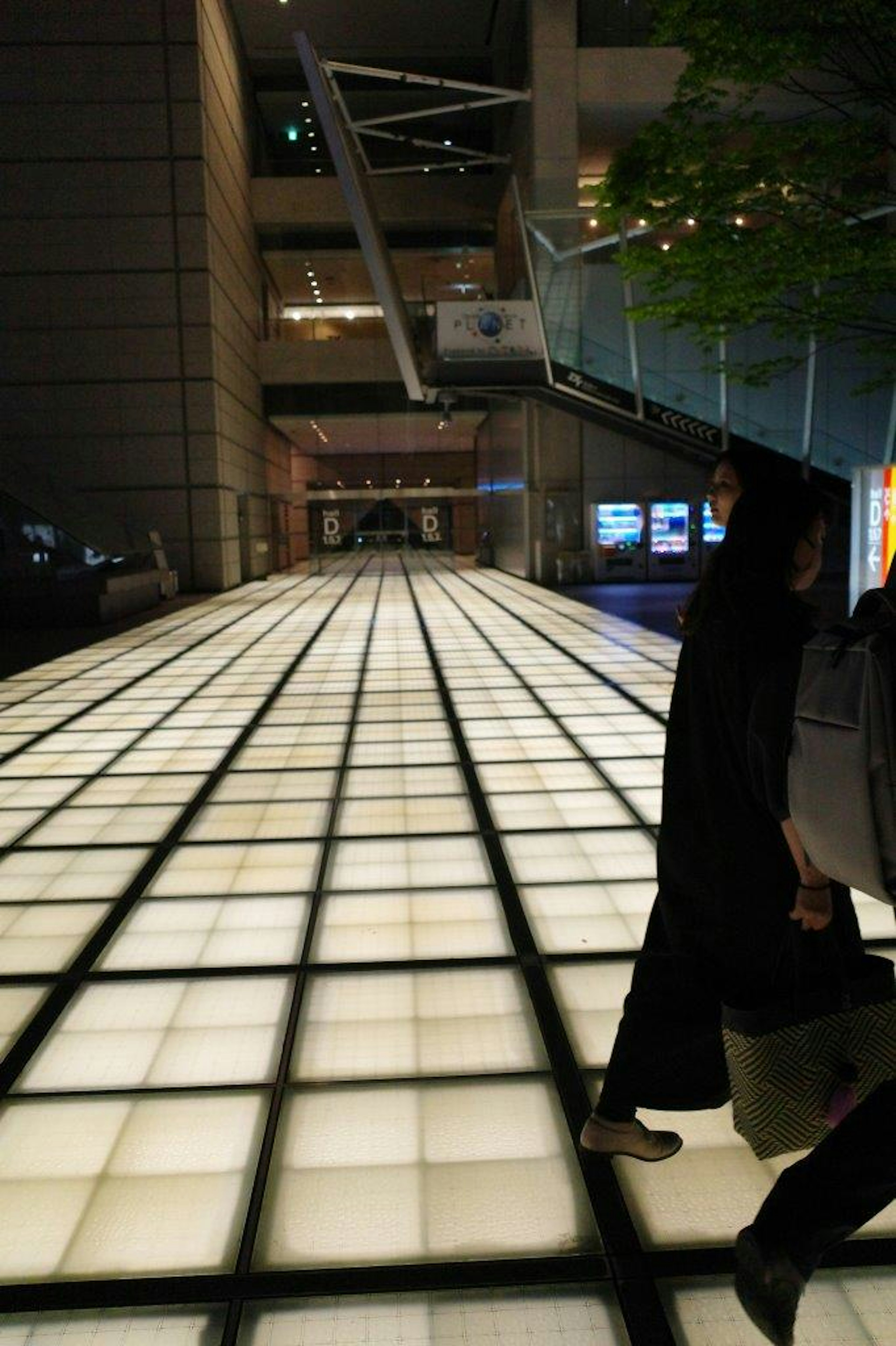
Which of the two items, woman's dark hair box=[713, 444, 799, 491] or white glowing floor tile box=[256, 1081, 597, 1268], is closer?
woman's dark hair box=[713, 444, 799, 491]

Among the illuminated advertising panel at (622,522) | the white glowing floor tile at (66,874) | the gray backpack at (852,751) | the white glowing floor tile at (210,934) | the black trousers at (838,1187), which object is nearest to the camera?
the gray backpack at (852,751)

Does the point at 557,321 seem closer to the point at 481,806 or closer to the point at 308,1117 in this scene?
the point at 481,806

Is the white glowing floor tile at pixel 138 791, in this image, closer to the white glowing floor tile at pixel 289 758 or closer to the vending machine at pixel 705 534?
the white glowing floor tile at pixel 289 758

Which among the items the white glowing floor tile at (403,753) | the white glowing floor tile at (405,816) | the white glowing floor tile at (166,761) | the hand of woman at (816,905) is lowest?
the white glowing floor tile at (405,816)

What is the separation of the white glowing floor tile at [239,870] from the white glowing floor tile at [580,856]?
916mm

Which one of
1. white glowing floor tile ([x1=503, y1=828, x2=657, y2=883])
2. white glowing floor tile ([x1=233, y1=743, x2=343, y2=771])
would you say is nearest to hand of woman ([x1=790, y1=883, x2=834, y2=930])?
white glowing floor tile ([x1=503, y1=828, x2=657, y2=883])

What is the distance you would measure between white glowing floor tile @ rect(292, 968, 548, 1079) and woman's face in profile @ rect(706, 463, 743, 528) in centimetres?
166

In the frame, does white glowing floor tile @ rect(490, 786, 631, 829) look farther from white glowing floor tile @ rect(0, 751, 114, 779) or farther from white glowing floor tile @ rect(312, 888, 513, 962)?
white glowing floor tile @ rect(0, 751, 114, 779)

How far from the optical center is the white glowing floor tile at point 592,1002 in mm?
2834

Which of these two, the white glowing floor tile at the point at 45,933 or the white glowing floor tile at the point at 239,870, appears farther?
the white glowing floor tile at the point at 239,870

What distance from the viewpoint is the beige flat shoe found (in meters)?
2.15

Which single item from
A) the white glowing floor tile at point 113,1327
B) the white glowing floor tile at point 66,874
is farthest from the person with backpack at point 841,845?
the white glowing floor tile at point 66,874

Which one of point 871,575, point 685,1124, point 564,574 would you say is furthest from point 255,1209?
point 564,574

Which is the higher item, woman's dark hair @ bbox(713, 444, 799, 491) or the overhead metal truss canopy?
the overhead metal truss canopy
